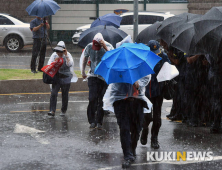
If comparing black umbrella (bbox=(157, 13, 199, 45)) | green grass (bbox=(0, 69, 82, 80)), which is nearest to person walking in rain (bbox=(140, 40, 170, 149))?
black umbrella (bbox=(157, 13, 199, 45))

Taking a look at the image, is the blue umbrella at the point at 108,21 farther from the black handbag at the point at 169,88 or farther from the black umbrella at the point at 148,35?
the black handbag at the point at 169,88

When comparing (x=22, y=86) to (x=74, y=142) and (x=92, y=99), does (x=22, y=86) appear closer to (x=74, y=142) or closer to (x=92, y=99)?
(x=92, y=99)

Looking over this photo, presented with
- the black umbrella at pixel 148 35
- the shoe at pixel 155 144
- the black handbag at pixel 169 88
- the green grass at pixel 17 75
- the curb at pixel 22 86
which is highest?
the black umbrella at pixel 148 35

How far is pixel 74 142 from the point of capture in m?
7.64

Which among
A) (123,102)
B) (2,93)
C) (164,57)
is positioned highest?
(164,57)

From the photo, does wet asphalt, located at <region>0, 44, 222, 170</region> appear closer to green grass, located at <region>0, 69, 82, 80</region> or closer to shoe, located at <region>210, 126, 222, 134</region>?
shoe, located at <region>210, 126, 222, 134</region>

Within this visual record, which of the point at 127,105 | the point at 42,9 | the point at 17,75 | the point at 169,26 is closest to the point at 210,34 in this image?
the point at 169,26

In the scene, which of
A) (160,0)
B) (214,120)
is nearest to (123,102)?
(214,120)

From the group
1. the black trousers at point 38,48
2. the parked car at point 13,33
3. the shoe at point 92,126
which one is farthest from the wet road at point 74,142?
the parked car at point 13,33

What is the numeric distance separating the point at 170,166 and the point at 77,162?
128cm

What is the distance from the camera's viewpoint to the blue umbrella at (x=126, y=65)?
6.03 metres

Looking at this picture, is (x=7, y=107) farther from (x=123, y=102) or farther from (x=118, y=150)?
(x=123, y=102)

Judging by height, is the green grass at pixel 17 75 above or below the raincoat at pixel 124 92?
below

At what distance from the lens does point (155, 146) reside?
23.9 feet
